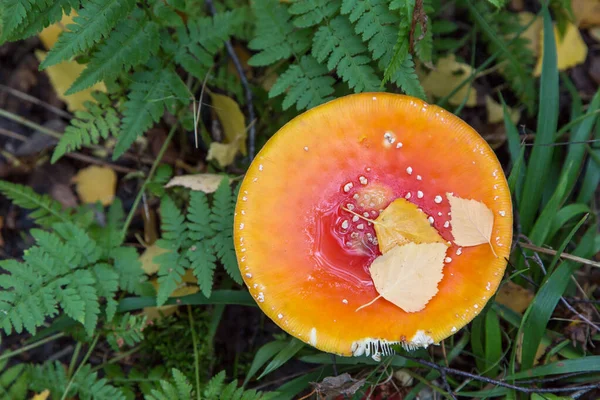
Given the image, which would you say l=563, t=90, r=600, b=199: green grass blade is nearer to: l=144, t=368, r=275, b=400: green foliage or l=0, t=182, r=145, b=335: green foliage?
l=144, t=368, r=275, b=400: green foliage

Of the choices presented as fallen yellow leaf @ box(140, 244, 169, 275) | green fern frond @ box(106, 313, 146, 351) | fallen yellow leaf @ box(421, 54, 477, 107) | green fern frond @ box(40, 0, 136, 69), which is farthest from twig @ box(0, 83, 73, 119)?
fallen yellow leaf @ box(421, 54, 477, 107)

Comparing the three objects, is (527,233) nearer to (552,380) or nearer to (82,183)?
(552,380)

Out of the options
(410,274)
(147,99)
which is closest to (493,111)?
(410,274)

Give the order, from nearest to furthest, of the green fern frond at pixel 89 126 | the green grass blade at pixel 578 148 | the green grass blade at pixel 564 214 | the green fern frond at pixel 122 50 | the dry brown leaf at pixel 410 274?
the dry brown leaf at pixel 410 274
the green fern frond at pixel 122 50
the green fern frond at pixel 89 126
the green grass blade at pixel 564 214
the green grass blade at pixel 578 148

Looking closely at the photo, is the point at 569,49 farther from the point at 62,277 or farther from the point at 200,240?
the point at 62,277

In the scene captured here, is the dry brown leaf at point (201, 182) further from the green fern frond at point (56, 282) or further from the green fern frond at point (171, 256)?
the green fern frond at point (56, 282)

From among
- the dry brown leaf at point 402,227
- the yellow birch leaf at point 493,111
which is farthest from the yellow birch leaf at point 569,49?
the dry brown leaf at point 402,227

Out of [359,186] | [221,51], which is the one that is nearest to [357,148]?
[359,186]
